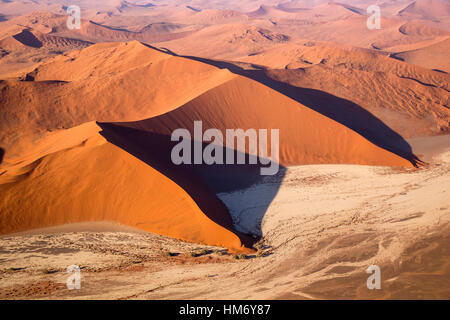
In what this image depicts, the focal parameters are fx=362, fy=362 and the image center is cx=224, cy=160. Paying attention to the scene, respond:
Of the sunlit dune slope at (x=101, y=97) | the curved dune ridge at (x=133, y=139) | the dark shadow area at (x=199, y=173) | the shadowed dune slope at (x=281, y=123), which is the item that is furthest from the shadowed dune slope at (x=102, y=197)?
the sunlit dune slope at (x=101, y=97)

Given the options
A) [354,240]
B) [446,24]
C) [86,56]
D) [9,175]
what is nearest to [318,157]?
[354,240]

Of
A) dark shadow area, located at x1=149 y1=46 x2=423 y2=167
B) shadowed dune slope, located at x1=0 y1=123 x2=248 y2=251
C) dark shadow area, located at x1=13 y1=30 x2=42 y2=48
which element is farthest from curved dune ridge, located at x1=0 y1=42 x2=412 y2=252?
dark shadow area, located at x1=13 y1=30 x2=42 y2=48

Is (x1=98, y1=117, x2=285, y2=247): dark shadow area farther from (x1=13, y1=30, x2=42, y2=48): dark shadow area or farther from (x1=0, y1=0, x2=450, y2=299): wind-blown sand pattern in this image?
(x1=13, y1=30, x2=42, y2=48): dark shadow area

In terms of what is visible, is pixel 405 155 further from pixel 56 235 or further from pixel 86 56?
pixel 86 56

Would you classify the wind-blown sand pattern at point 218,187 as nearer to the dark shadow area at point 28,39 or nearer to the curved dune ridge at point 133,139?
the curved dune ridge at point 133,139
